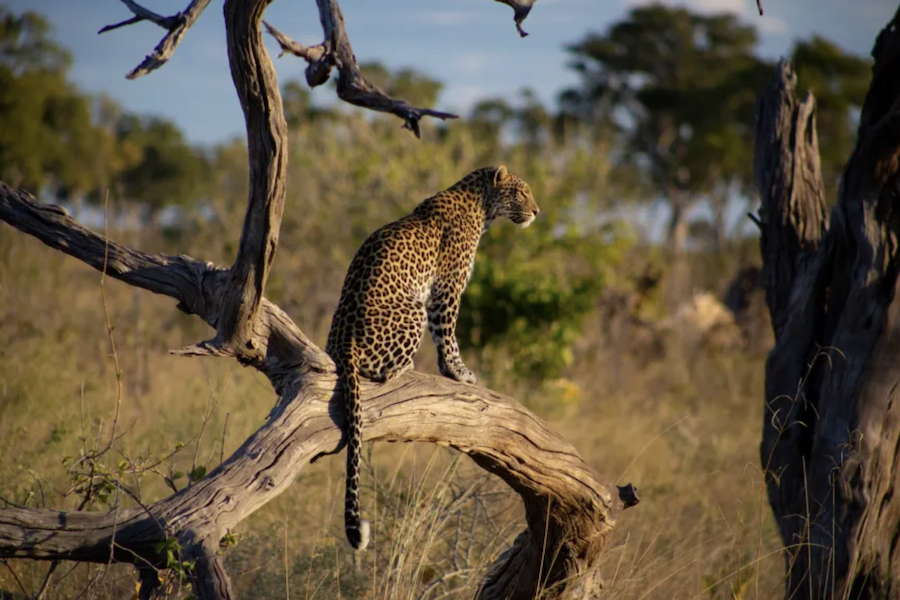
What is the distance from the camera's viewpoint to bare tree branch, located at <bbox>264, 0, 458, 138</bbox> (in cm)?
Result: 277

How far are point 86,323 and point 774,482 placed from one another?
26.9ft

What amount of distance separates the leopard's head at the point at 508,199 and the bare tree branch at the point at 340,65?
2.36 metres

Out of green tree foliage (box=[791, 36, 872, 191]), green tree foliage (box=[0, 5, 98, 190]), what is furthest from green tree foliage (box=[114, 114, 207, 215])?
green tree foliage (box=[791, 36, 872, 191])

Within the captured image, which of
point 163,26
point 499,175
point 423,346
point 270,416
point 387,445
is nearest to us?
point 163,26

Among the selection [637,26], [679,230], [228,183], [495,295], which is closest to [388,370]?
[495,295]

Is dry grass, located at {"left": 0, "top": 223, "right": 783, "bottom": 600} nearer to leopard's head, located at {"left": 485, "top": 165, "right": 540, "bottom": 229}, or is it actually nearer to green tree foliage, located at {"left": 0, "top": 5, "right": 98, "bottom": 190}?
leopard's head, located at {"left": 485, "top": 165, "right": 540, "bottom": 229}

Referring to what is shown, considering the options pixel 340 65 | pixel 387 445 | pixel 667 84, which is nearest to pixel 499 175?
pixel 340 65

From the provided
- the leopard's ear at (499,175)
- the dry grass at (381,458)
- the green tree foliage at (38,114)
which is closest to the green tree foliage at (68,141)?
the green tree foliage at (38,114)

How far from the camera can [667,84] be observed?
2678 cm

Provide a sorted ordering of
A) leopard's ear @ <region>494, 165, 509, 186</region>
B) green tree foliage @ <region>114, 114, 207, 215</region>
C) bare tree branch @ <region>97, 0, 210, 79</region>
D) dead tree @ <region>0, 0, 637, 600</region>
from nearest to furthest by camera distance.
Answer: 1. bare tree branch @ <region>97, 0, 210, 79</region>
2. dead tree @ <region>0, 0, 637, 600</region>
3. leopard's ear @ <region>494, 165, 509, 186</region>
4. green tree foliage @ <region>114, 114, 207, 215</region>

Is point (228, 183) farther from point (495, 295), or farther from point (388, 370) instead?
point (388, 370)

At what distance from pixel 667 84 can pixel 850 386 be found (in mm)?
23552

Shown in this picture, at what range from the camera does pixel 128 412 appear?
759 cm

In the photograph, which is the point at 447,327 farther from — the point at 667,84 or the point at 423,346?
the point at 667,84
